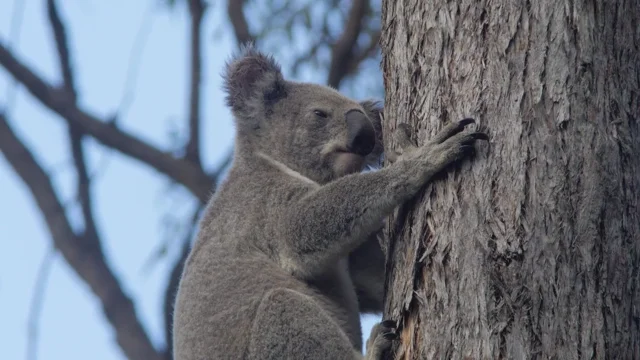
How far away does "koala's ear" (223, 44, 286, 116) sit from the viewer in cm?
444

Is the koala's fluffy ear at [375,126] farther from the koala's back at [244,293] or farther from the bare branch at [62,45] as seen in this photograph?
the bare branch at [62,45]

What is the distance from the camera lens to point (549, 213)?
8.40 ft

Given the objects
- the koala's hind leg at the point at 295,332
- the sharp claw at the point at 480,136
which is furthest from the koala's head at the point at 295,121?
the sharp claw at the point at 480,136

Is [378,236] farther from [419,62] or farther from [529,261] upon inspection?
[529,261]

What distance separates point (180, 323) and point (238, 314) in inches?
12.7

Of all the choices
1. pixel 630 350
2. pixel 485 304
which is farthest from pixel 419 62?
pixel 630 350

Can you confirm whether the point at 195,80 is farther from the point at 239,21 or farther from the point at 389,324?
the point at 389,324

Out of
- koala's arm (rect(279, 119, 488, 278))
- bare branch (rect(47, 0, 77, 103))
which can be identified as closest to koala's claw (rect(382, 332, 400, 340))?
koala's arm (rect(279, 119, 488, 278))

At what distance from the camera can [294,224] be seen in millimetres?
3678

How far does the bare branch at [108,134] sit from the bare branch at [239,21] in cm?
106

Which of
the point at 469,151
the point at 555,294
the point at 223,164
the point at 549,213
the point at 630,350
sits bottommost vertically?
the point at 630,350

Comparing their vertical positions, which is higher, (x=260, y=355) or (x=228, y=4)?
(x=228, y=4)

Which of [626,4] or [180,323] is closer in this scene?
[626,4]

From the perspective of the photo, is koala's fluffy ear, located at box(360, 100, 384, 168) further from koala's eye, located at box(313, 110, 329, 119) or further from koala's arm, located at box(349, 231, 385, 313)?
koala's arm, located at box(349, 231, 385, 313)
